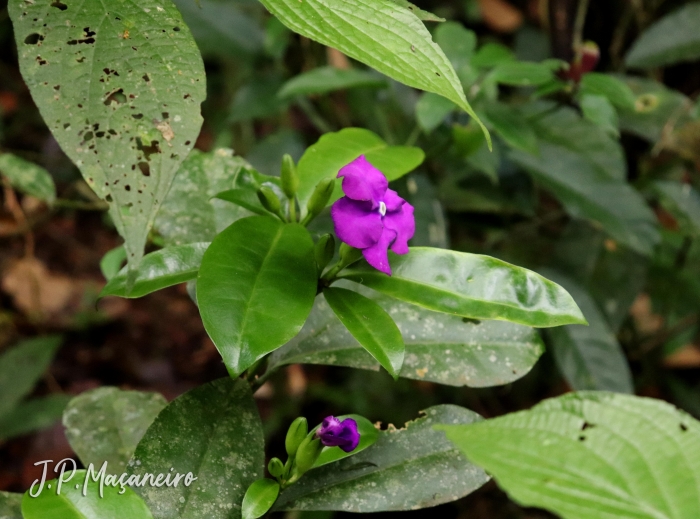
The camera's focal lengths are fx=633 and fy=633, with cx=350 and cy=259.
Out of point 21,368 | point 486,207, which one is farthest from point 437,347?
point 21,368

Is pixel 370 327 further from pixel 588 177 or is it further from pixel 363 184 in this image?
pixel 588 177

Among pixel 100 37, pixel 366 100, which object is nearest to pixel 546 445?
pixel 100 37

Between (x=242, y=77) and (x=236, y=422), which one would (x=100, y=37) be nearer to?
(x=236, y=422)

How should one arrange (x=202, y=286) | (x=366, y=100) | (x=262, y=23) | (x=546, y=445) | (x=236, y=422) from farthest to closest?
(x=262, y=23)
(x=366, y=100)
(x=236, y=422)
(x=202, y=286)
(x=546, y=445)

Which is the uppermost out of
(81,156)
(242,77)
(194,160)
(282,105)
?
(81,156)

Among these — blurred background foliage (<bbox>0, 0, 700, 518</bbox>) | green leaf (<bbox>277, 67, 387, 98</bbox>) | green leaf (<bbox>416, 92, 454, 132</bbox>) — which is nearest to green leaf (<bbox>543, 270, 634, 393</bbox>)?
blurred background foliage (<bbox>0, 0, 700, 518</bbox>)

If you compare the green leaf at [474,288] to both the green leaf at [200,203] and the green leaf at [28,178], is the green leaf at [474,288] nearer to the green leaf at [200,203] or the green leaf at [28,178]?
the green leaf at [200,203]

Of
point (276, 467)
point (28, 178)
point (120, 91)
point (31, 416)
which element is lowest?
point (31, 416)

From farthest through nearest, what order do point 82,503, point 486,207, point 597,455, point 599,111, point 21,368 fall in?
1. point 21,368
2. point 486,207
3. point 599,111
4. point 82,503
5. point 597,455
